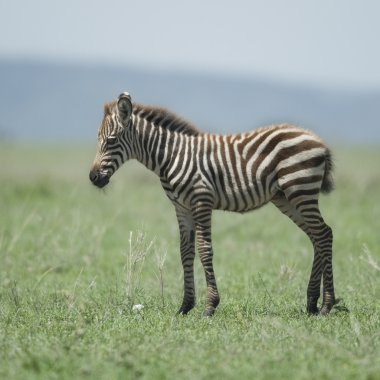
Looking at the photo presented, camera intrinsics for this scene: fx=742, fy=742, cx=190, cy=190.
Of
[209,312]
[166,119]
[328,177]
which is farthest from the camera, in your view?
[166,119]

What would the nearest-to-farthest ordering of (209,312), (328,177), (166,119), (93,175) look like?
(209,312)
(93,175)
(328,177)
(166,119)

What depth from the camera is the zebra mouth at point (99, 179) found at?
912cm

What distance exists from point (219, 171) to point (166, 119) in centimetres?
104

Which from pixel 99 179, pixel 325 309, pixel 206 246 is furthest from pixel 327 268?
pixel 99 179

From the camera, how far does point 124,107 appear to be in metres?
9.19

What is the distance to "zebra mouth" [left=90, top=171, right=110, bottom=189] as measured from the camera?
9.12 metres

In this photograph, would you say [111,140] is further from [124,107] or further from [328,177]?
[328,177]

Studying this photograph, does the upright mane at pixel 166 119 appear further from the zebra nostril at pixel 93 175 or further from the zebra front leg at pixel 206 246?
the zebra front leg at pixel 206 246

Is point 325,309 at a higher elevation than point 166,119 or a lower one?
lower

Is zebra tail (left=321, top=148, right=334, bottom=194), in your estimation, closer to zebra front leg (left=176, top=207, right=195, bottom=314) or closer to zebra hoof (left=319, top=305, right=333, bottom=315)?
zebra hoof (left=319, top=305, right=333, bottom=315)

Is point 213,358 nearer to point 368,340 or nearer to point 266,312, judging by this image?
point 368,340

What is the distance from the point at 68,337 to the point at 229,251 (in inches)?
329

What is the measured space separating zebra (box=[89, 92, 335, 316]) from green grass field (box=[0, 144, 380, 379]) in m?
0.52

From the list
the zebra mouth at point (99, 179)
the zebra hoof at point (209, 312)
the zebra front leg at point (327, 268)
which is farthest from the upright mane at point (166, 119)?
the zebra hoof at point (209, 312)
